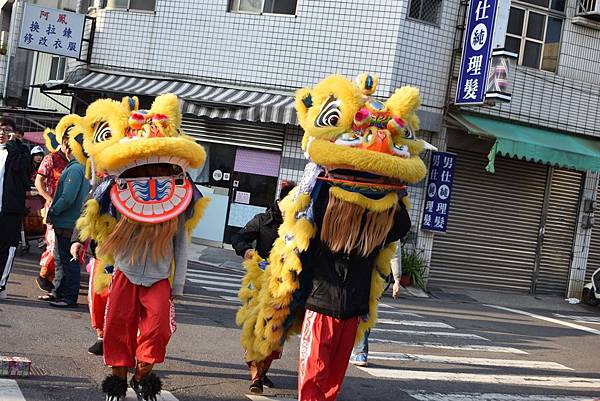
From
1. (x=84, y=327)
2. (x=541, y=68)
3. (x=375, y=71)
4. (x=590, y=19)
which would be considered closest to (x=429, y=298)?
(x=375, y=71)

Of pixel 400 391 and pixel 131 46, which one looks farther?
pixel 131 46

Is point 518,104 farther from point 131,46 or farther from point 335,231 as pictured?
point 335,231

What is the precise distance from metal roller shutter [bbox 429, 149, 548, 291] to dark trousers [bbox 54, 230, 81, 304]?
996 cm

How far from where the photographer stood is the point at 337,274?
562cm

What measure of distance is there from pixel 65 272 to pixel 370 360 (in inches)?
141

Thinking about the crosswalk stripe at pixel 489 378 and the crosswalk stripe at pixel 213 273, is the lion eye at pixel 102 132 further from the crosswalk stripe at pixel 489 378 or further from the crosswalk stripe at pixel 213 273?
the crosswalk stripe at pixel 213 273

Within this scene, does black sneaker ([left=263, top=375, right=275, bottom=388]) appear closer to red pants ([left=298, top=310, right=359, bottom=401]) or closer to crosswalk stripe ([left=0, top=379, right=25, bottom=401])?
red pants ([left=298, top=310, right=359, bottom=401])

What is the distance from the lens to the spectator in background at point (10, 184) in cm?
847

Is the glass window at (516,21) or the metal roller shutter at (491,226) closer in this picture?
the metal roller shutter at (491,226)

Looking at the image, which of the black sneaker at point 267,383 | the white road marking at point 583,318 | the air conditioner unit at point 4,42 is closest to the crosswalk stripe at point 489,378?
the black sneaker at point 267,383

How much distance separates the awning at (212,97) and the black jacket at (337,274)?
10.5 metres

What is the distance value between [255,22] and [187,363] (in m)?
11.3

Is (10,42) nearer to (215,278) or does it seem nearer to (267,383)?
(215,278)

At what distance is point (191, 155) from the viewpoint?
5.81m
